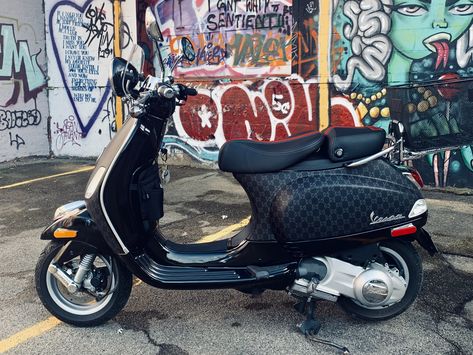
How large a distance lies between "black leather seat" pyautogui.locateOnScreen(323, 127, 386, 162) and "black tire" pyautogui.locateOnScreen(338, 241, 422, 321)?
59 centimetres

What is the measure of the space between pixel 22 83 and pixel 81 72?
1165 mm

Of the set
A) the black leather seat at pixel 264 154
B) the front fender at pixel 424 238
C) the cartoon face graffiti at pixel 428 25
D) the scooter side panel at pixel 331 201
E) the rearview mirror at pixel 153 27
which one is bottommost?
the front fender at pixel 424 238

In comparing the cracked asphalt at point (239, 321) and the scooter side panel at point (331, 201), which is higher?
the scooter side panel at point (331, 201)

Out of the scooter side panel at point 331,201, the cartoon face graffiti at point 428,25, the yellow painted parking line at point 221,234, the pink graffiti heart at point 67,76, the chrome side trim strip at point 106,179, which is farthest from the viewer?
the pink graffiti heart at point 67,76

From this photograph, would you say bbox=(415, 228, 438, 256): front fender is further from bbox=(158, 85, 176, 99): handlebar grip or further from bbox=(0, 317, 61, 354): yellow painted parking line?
bbox=(0, 317, 61, 354): yellow painted parking line

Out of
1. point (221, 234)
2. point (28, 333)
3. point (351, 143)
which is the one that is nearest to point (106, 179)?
point (28, 333)

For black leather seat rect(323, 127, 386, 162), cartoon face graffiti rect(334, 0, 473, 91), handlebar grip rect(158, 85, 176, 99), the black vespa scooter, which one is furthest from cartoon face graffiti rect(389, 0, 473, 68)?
handlebar grip rect(158, 85, 176, 99)

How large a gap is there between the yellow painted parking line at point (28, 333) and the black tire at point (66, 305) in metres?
0.13

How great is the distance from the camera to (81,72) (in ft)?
32.1

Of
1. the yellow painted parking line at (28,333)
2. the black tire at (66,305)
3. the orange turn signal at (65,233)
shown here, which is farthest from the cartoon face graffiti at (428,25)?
the yellow painted parking line at (28,333)

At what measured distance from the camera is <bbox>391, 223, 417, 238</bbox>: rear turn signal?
296 cm

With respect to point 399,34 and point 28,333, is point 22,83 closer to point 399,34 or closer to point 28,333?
point 399,34

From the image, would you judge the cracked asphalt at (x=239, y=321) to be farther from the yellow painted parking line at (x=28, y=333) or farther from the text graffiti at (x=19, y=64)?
the text graffiti at (x=19, y=64)

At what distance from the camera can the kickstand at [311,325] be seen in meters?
2.93
